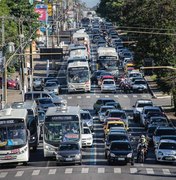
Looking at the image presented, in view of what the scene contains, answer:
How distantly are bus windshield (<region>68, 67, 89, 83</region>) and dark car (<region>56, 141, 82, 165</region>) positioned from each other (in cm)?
4028

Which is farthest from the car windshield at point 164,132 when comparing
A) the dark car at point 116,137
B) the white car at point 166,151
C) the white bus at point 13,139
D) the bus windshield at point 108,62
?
the bus windshield at point 108,62

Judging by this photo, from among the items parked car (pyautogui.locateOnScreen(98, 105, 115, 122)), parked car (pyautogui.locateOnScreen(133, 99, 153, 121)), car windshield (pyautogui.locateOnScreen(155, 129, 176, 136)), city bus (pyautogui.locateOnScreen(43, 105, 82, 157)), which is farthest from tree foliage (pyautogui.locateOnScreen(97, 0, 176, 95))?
city bus (pyautogui.locateOnScreen(43, 105, 82, 157))

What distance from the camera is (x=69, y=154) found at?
47.7m

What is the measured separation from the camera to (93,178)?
43594mm

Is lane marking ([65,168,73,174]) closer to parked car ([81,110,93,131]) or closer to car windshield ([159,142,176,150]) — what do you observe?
car windshield ([159,142,176,150])

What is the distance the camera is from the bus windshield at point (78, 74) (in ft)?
290

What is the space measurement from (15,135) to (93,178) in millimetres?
6750

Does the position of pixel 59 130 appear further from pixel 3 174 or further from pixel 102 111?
pixel 102 111

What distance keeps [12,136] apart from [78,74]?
40.2m

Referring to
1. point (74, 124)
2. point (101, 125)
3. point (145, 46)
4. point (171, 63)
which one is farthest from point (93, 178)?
point (145, 46)

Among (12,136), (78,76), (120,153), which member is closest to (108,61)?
(78,76)

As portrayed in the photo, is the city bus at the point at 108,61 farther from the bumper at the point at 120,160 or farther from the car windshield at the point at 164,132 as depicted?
the bumper at the point at 120,160

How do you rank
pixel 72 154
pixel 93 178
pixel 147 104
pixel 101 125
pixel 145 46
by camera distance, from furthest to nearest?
pixel 145 46 → pixel 147 104 → pixel 101 125 → pixel 72 154 → pixel 93 178

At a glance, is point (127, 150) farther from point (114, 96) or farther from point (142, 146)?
point (114, 96)
